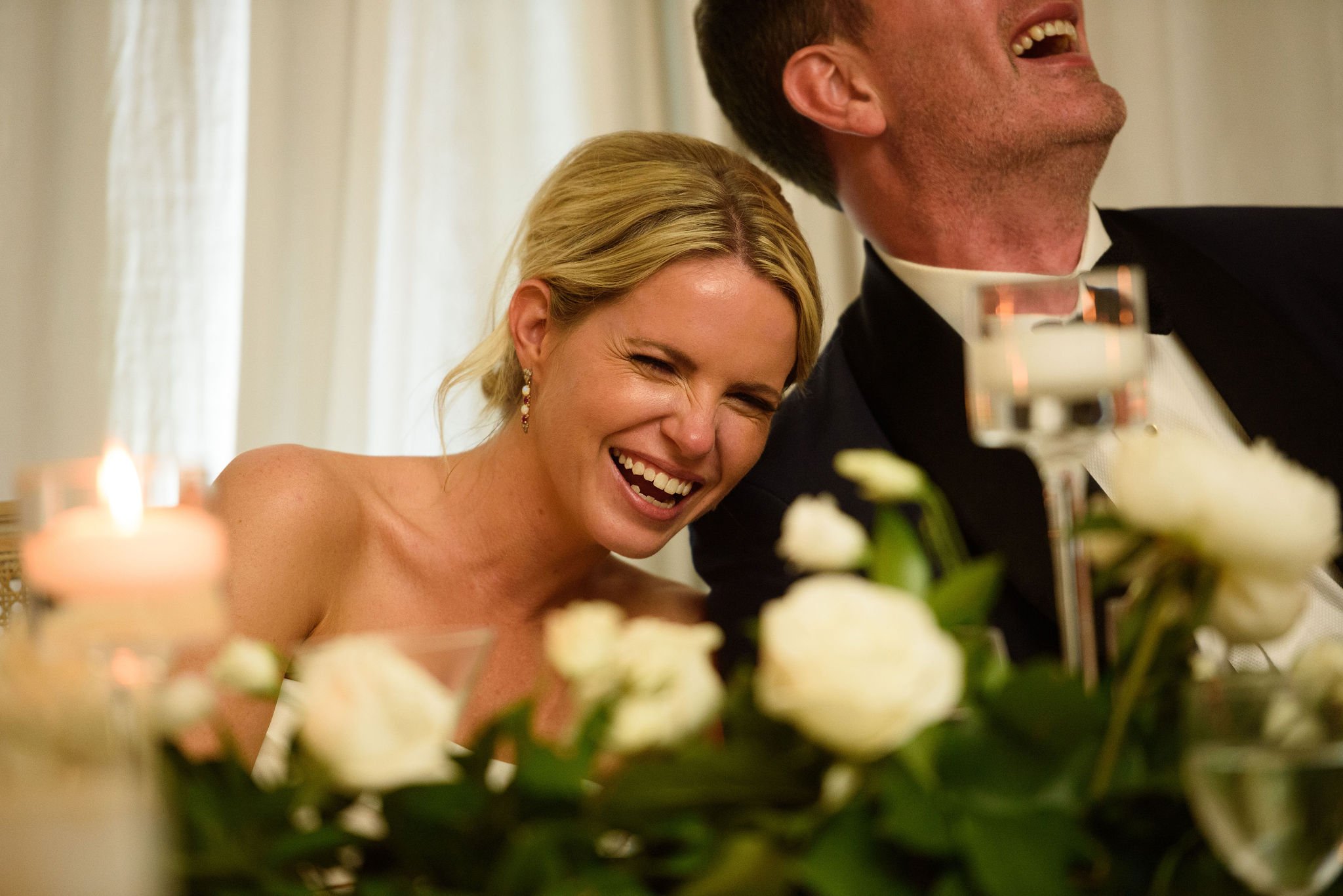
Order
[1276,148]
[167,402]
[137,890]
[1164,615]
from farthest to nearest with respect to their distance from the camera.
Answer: [1276,148] < [167,402] < [1164,615] < [137,890]

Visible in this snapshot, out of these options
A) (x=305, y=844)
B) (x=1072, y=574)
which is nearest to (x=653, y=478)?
(x=1072, y=574)

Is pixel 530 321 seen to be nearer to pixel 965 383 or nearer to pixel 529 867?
pixel 965 383

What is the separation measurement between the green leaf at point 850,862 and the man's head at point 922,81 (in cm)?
137

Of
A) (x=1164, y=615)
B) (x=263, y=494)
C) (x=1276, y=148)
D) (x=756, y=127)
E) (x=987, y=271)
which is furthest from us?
(x=1276, y=148)

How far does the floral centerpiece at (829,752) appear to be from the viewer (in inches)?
19.2

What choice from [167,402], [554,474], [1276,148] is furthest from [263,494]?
[1276,148]

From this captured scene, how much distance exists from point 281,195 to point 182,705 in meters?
1.92

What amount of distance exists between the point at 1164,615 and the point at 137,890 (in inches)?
19.0

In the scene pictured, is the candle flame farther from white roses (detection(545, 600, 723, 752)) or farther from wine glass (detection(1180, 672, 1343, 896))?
wine glass (detection(1180, 672, 1343, 896))

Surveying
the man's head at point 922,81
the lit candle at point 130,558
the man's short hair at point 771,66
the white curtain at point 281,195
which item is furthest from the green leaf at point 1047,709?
the white curtain at point 281,195

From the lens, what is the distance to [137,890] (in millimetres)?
466

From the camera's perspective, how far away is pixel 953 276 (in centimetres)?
169

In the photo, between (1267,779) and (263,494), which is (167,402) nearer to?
(263,494)

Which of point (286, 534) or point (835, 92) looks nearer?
point (286, 534)
